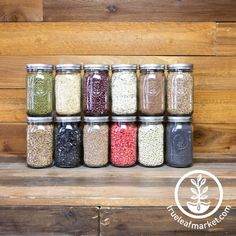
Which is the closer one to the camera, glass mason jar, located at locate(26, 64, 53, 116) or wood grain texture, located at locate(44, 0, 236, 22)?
glass mason jar, located at locate(26, 64, 53, 116)

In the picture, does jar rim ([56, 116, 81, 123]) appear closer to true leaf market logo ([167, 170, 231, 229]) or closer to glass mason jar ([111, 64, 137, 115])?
glass mason jar ([111, 64, 137, 115])

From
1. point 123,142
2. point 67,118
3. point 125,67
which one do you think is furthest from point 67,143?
point 125,67

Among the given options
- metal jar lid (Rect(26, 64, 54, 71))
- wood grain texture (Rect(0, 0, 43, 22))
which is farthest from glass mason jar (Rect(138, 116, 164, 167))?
wood grain texture (Rect(0, 0, 43, 22))

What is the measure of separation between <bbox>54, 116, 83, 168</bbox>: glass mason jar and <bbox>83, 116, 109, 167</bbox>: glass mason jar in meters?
0.03

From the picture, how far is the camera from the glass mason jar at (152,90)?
1299mm

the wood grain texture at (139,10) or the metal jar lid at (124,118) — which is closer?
the metal jar lid at (124,118)

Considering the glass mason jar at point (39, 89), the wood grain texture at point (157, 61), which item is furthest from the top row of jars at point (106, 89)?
the wood grain texture at point (157, 61)

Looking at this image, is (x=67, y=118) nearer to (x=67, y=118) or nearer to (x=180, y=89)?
(x=67, y=118)

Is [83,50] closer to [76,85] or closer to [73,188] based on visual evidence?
[76,85]

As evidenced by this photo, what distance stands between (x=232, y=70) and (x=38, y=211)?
90cm

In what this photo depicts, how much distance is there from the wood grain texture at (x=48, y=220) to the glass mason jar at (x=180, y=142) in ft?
1.45

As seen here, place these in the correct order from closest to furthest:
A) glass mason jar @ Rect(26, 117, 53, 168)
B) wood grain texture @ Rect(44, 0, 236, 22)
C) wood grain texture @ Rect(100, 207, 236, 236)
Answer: wood grain texture @ Rect(100, 207, 236, 236) → glass mason jar @ Rect(26, 117, 53, 168) → wood grain texture @ Rect(44, 0, 236, 22)

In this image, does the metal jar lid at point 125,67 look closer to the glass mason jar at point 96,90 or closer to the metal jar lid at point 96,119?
the glass mason jar at point 96,90

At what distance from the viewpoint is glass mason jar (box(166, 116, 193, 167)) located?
1.29 m
